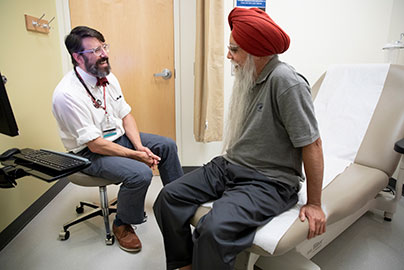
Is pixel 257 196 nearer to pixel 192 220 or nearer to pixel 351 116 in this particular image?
pixel 192 220

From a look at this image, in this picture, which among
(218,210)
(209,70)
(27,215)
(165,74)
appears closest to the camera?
(218,210)

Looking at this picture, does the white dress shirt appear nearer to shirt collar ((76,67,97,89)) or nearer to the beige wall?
shirt collar ((76,67,97,89))

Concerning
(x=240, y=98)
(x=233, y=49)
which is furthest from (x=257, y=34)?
(x=240, y=98)

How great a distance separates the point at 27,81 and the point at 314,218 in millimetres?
1858

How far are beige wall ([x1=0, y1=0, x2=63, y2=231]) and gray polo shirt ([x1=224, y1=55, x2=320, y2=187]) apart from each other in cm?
138

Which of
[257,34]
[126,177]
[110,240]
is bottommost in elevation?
[110,240]

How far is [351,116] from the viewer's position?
5.56 ft

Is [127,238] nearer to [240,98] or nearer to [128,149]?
[128,149]

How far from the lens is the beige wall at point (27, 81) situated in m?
1.54

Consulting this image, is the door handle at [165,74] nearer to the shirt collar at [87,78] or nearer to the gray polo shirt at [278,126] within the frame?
the shirt collar at [87,78]

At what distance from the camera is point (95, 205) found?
179 cm

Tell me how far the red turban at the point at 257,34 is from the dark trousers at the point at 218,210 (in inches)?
19.5

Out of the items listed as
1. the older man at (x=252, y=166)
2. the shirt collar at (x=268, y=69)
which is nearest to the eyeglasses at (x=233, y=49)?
the older man at (x=252, y=166)

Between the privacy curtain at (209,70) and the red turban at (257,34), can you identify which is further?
the privacy curtain at (209,70)
